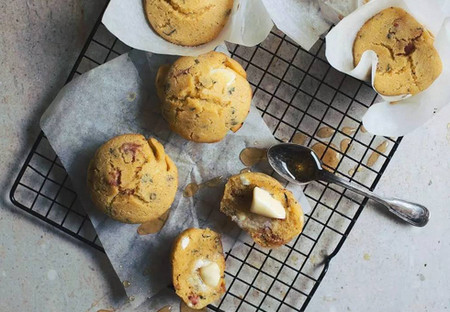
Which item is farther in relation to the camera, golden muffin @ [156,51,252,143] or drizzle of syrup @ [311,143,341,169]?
drizzle of syrup @ [311,143,341,169]

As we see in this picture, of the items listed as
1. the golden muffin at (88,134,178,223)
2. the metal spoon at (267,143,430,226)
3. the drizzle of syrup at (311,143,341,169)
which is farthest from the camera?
the drizzle of syrup at (311,143,341,169)

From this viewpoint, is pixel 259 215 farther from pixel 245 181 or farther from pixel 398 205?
pixel 398 205

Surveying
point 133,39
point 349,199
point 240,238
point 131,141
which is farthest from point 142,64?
point 349,199

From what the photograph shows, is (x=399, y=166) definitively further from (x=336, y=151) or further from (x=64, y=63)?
(x=64, y=63)

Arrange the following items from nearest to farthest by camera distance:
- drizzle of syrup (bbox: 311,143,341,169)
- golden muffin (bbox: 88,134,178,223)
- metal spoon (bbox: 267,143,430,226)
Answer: golden muffin (bbox: 88,134,178,223) < metal spoon (bbox: 267,143,430,226) < drizzle of syrup (bbox: 311,143,341,169)

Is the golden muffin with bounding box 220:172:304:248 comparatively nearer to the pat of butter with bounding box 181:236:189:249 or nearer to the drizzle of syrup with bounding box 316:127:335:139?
the pat of butter with bounding box 181:236:189:249

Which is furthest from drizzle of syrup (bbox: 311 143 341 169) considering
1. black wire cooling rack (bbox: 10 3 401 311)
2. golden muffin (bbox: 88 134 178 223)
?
golden muffin (bbox: 88 134 178 223)
